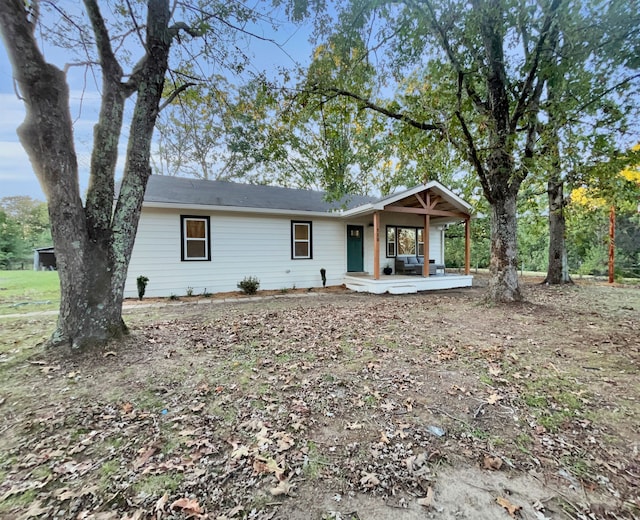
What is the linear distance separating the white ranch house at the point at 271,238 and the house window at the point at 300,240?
38mm

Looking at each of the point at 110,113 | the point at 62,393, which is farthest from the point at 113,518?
the point at 110,113

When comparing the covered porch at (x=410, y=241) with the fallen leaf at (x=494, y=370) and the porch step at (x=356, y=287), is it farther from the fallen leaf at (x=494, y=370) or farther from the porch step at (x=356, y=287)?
the fallen leaf at (x=494, y=370)

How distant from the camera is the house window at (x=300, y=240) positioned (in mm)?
11312

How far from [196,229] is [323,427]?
8.52m

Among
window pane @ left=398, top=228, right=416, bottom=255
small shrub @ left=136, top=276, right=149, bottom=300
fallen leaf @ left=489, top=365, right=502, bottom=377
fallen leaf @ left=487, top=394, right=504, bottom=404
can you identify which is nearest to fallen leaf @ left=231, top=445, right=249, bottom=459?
fallen leaf @ left=487, top=394, right=504, bottom=404

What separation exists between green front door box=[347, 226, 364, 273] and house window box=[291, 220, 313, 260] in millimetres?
1905

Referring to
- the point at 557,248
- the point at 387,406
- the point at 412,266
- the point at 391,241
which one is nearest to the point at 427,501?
the point at 387,406

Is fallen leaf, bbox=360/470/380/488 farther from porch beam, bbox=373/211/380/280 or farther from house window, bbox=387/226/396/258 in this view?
house window, bbox=387/226/396/258

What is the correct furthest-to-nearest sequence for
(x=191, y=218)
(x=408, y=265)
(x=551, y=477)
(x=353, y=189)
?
(x=353, y=189) → (x=408, y=265) → (x=191, y=218) → (x=551, y=477)

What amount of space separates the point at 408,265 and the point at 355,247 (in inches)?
93.7

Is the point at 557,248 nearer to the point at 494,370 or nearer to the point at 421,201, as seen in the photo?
the point at 421,201

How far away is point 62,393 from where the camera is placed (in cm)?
311

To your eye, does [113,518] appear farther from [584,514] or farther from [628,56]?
[628,56]

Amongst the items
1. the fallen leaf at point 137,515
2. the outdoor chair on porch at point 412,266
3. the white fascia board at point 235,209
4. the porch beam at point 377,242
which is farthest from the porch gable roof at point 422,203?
the fallen leaf at point 137,515
